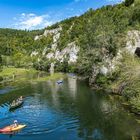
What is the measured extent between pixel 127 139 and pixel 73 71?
110m

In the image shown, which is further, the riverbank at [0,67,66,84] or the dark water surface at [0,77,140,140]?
the riverbank at [0,67,66,84]

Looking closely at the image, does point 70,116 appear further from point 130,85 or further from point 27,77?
point 27,77

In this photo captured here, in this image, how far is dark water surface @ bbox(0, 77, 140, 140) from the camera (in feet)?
198

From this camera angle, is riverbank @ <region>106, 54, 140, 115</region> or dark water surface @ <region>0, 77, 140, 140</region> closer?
dark water surface @ <region>0, 77, 140, 140</region>

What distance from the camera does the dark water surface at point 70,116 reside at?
6049 cm

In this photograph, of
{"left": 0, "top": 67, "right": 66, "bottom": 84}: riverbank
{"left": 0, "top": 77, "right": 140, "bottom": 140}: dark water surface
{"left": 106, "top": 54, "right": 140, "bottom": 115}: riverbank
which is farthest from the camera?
{"left": 0, "top": 67, "right": 66, "bottom": 84}: riverbank

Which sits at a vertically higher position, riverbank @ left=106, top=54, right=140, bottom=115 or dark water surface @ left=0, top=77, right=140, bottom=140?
riverbank @ left=106, top=54, right=140, bottom=115

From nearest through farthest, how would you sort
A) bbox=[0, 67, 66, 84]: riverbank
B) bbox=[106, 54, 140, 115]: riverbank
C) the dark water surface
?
the dark water surface
bbox=[106, 54, 140, 115]: riverbank
bbox=[0, 67, 66, 84]: riverbank

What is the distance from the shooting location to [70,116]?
73.1m

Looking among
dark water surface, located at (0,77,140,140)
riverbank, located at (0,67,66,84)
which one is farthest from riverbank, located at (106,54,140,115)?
riverbank, located at (0,67,66,84)

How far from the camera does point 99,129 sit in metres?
63.5

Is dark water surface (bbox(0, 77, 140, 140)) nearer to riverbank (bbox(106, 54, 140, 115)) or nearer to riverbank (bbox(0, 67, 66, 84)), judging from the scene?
riverbank (bbox(106, 54, 140, 115))

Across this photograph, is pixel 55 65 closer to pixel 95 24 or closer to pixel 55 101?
pixel 95 24

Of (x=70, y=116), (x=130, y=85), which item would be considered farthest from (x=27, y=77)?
(x=70, y=116)
